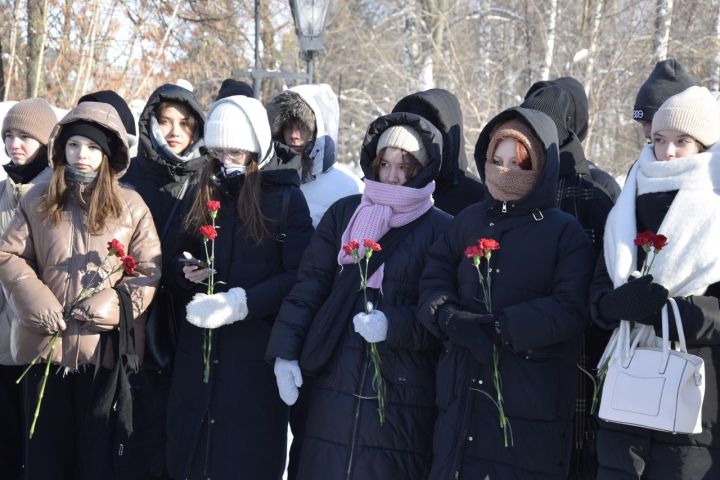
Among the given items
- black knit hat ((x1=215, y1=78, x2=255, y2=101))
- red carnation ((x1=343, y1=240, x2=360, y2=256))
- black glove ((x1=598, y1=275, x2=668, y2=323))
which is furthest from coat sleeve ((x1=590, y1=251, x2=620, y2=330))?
black knit hat ((x1=215, y1=78, x2=255, y2=101))

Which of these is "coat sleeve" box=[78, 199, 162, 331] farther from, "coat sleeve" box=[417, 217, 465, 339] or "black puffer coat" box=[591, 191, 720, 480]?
"black puffer coat" box=[591, 191, 720, 480]

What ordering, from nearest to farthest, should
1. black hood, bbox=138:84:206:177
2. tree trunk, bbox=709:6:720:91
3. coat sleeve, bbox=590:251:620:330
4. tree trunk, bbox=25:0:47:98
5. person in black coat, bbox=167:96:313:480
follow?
coat sleeve, bbox=590:251:620:330 < person in black coat, bbox=167:96:313:480 < black hood, bbox=138:84:206:177 < tree trunk, bbox=25:0:47:98 < tree trunk, bbox=709:6:720:91

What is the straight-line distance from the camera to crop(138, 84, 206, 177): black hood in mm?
4754

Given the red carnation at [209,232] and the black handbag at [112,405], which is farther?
the black handbag at [112,405]

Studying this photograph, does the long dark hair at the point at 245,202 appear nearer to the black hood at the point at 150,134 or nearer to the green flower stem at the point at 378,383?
the black hood at the point at 150,134

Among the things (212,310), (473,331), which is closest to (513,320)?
(473,331)

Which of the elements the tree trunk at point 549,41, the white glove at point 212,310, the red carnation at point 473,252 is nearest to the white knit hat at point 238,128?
the white glove at point 212,310

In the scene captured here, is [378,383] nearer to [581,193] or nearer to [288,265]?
[288,265]

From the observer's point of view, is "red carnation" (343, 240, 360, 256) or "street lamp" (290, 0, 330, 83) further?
"street lamp" (290, 0, 330, 83)

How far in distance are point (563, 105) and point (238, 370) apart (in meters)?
1.98

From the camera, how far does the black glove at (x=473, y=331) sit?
11.3ft

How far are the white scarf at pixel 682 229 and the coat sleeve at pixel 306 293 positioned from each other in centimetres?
120

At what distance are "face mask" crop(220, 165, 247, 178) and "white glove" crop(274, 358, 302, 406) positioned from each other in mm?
928

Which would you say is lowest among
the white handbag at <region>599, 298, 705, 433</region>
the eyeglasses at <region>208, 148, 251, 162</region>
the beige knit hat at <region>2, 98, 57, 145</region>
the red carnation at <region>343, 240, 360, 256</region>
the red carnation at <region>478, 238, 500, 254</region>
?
the white handbag at <region>599, 298, 705, 433</region>
